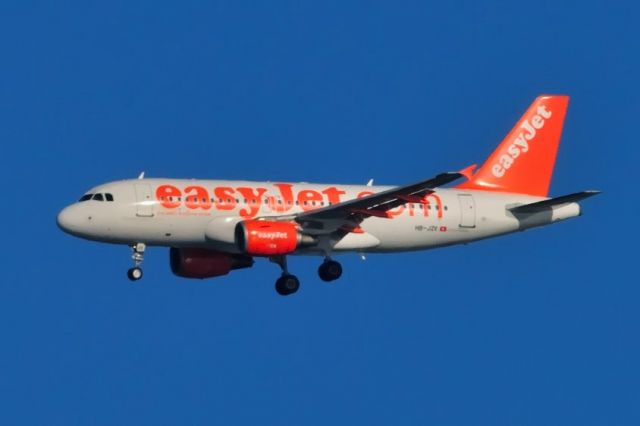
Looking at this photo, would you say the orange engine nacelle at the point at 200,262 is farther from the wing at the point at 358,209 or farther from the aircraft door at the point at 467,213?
the aircraft door at the point at 467,213

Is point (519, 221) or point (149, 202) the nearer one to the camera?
point (149, 202)

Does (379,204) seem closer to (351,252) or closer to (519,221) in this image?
(351,252)

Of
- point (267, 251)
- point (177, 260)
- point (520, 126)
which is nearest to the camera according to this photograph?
point (267, 251)

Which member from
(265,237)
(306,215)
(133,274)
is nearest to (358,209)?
(306,215)

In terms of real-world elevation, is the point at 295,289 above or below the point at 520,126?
below

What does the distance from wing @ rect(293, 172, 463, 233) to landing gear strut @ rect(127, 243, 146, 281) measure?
6015 mm

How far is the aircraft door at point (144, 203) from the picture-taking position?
58500 mm

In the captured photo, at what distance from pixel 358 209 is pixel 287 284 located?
465 centimetres

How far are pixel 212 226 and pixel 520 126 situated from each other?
16.5 metres

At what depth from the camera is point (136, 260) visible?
59188 millimetres

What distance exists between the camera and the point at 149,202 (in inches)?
2311

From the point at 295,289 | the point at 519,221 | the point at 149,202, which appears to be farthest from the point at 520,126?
the point at 149,202

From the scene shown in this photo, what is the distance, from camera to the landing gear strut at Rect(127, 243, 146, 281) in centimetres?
5891

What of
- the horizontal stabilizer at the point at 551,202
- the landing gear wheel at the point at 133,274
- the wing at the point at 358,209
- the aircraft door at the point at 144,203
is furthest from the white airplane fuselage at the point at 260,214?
the landing gear wheel at the point at 133,274
